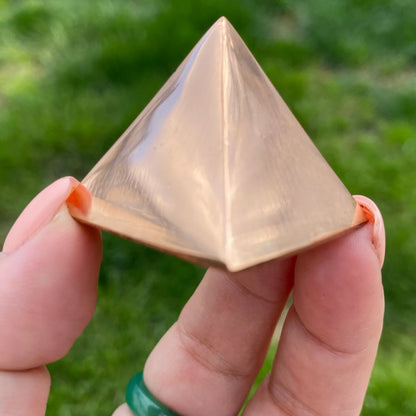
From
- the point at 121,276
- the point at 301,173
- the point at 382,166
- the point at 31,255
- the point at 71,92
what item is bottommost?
the point at 121,276

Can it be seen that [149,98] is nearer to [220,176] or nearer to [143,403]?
[143,403]

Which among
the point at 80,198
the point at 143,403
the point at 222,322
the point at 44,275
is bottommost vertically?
the point at 143,403

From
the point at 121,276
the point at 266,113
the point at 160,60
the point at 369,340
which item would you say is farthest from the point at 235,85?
the point at 160,60

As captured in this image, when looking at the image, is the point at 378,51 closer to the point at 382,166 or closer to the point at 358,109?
the point at 358,109

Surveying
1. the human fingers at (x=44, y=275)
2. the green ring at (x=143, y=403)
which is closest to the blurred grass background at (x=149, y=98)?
the green ring at (x=143, y=403)

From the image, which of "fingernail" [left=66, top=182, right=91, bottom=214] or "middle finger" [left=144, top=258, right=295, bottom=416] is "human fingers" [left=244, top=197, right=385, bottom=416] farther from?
"fingernail" [left=66, top=182, right=91, bottom=214]

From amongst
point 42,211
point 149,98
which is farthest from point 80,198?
point 149,98

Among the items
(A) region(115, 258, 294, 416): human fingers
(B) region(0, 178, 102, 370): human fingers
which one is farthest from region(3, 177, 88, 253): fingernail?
(A) region(115, 258, 294, 416): human fingers
